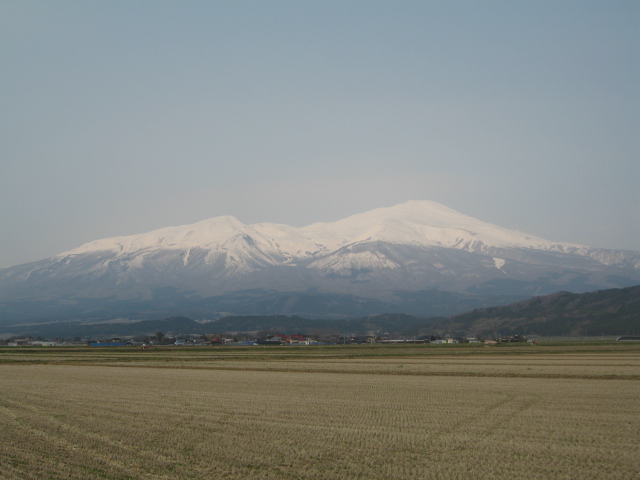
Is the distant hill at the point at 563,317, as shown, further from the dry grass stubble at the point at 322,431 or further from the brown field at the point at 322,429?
the dry grass stubble at the point at 322,431

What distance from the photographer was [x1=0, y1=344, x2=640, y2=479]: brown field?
14555 millimetres

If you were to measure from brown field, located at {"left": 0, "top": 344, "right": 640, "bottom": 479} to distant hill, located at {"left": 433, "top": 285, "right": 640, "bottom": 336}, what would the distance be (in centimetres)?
12135

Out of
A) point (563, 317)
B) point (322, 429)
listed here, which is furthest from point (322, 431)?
point (563, 317)

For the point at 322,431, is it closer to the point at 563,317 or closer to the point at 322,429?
the point at 322,429

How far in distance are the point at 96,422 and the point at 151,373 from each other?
70.5 ft

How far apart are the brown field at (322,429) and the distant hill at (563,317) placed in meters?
121

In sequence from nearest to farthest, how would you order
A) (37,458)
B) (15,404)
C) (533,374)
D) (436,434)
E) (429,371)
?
1. (37,458)
2. (436,434)
3. (15,404)
4. (533,374)
5. (429,371)

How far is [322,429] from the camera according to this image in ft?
62.5

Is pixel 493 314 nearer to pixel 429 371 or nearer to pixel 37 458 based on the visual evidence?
pixel 429 371

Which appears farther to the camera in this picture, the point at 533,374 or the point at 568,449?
the point at 533,374

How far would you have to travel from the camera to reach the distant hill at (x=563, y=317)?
5802 inches

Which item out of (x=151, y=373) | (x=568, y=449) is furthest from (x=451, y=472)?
(x=151, y=373)

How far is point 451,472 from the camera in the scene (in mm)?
14148

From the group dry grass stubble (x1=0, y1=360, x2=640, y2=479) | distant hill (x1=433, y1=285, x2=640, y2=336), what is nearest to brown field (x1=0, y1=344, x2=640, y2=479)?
dry grass stubble (x1=0, y1=360, x2=640, y2=479)
